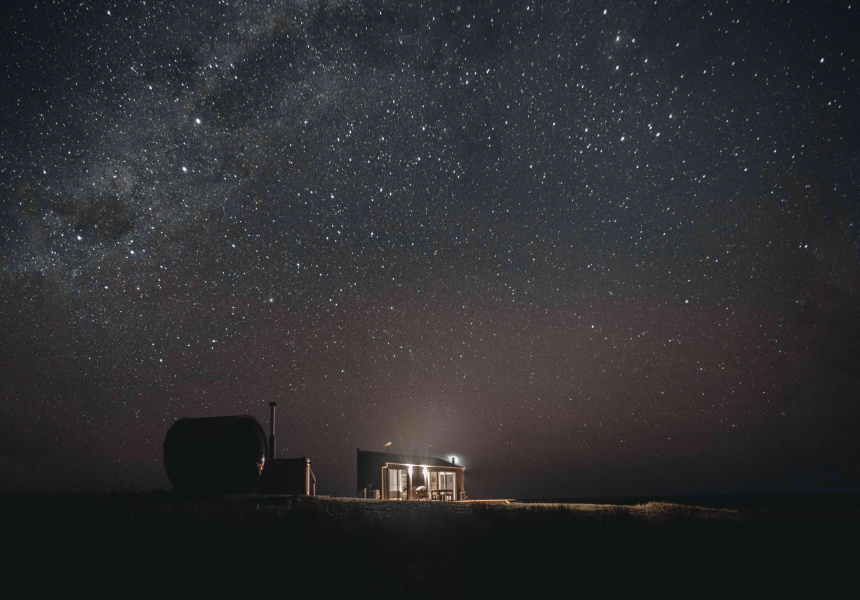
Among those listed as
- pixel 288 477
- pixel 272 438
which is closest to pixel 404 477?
pixel 272 438

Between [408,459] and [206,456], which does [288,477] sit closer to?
[206,456]

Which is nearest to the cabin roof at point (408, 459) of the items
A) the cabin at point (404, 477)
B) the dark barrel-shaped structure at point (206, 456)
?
the cabin at point (404, 477)

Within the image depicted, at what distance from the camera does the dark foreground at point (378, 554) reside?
583cm

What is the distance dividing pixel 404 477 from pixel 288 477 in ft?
32.6

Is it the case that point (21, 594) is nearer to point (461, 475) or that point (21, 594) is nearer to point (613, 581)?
point (613, 581)

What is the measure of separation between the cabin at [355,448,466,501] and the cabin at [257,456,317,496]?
6.44 meters

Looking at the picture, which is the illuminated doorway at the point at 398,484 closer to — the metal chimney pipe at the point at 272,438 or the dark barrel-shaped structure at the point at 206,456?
the metal chimney pipe at the point at 272,438

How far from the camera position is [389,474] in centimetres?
2847

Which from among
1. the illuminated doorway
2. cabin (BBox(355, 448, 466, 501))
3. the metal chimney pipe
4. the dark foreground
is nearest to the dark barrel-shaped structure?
the metal chimney pipe

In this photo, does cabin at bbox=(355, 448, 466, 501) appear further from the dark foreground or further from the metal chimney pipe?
the dark foreground

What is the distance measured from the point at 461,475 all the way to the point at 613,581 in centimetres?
2662

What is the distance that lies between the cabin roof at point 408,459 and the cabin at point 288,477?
781cm

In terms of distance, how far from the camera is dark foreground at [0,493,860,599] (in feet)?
19.1

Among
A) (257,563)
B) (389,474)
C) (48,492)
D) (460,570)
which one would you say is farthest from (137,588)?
(389,474)
